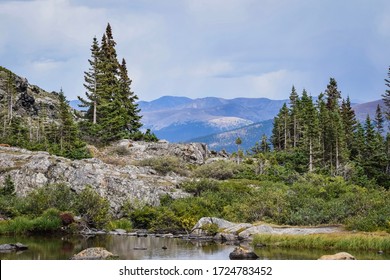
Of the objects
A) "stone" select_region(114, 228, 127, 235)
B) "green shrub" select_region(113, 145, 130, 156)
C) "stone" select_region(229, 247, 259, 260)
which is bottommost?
"stone" select_region(229, 247, 259, 260)

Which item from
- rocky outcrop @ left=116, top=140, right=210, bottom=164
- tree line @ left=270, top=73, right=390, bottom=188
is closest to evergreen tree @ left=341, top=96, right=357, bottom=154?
tree line @ left=270, top=73, right=390, bottom=188

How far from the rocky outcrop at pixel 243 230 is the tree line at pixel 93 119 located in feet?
90.7

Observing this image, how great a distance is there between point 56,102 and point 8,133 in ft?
116

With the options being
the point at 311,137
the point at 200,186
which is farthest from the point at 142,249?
the point at 311,137

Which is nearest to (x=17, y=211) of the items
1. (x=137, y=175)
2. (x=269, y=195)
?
(x=137, y=175)

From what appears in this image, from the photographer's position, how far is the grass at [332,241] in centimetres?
4034

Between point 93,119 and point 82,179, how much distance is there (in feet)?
103

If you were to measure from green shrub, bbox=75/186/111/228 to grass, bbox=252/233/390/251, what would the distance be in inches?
646

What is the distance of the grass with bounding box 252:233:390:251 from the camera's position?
4034 cm

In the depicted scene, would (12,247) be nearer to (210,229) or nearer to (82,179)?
(210,229)

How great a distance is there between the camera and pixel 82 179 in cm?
6059

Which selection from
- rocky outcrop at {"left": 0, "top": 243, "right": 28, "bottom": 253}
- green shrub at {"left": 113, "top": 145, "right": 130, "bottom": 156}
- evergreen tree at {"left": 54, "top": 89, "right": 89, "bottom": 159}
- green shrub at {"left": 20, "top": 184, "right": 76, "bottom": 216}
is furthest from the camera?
green shrub at {"left": 113, "top": 145, "right": 130, "bottom": 156}

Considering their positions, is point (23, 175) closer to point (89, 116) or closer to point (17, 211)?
point (17, 211)

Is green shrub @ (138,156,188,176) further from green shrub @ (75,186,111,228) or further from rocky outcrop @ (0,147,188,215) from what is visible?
green shrub @ (75,186,111,228)
